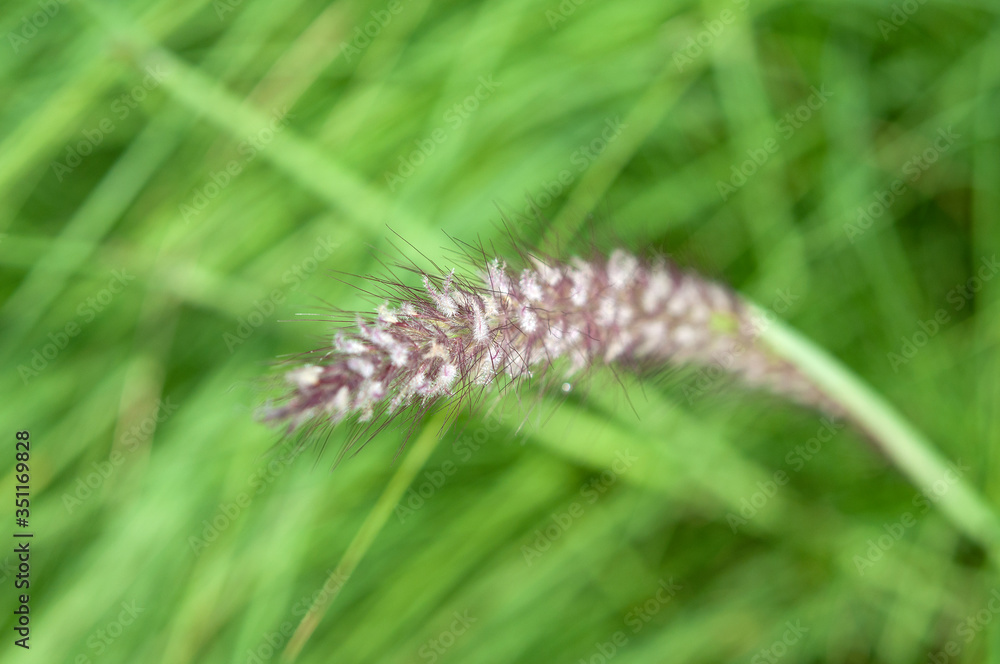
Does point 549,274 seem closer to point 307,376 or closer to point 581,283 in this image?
point 581,283

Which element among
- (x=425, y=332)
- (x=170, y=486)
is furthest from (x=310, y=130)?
(x=425, y=332)

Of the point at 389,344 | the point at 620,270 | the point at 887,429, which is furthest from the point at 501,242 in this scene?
the point at 887,429

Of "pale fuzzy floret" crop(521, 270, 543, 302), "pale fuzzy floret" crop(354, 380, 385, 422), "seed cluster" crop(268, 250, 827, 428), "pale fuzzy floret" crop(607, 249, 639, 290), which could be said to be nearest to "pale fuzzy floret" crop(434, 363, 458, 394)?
"seed cluster" crop(268, 250, 827, 428)

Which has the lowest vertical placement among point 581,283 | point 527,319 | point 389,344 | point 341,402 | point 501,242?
point 341,402

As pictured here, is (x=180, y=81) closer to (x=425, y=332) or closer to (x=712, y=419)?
(x=425, y=332)

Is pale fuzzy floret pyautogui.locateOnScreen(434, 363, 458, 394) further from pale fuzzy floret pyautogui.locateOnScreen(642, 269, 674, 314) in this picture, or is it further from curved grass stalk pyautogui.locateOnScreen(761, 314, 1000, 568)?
curved grass stalk pyautogui.locateOnScreen(761, 314, 1000, 568)

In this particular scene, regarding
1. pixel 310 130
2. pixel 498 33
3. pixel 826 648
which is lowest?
pixel 826 648
